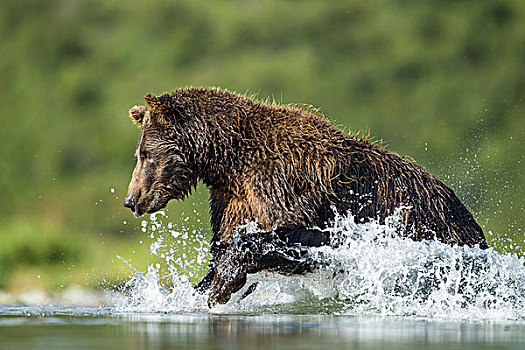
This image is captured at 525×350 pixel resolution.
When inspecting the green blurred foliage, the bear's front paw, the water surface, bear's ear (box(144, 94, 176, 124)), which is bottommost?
the water surface

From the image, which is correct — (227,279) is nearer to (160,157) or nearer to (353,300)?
(353,300)

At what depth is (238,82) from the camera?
24328mm

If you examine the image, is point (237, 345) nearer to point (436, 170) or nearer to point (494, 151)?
point (436, 170)

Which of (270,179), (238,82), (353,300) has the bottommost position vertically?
(353,300)

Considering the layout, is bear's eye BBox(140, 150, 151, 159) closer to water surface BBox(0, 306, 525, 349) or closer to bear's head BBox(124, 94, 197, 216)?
bear's head BBox(124, 94, 197, 216)

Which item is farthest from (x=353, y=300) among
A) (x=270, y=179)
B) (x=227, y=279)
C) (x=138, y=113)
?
(x=138, y=113)

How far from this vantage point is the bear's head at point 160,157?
9.05 meters

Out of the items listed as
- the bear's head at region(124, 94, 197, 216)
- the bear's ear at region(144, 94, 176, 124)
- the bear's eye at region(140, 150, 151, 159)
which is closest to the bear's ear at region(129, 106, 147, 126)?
the bear's head at region(124, 94, 197, 216)

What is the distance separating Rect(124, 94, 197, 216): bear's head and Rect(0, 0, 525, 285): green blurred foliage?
10747mm

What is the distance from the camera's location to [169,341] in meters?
6.17

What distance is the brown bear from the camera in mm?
8758

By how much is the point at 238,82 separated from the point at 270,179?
15.8 metres

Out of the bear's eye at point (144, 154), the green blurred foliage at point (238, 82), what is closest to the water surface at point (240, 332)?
the bear's eye at point (144, 154)

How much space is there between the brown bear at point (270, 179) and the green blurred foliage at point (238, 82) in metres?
10.6
